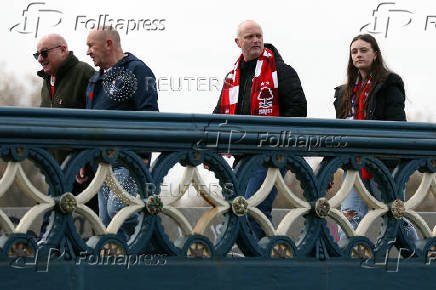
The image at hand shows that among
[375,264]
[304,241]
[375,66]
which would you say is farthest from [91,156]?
[375,66]

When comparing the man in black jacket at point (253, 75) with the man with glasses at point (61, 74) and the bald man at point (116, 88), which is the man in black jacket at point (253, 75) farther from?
the man with glasses at point (61, 74)

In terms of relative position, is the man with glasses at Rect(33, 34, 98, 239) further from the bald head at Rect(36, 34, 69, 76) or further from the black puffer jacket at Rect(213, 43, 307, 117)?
the black puffer jacket at Rect(213, 43, 307, 117)

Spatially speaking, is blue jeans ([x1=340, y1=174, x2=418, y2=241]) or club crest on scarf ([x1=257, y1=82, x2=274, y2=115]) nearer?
blue jeans ([x1=340, y1=174, x2=418, y2=241])

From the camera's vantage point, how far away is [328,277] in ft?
21.2

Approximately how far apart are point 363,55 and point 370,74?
0.15 metres

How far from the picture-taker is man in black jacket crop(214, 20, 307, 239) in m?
7.62

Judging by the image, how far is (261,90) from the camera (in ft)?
25.1

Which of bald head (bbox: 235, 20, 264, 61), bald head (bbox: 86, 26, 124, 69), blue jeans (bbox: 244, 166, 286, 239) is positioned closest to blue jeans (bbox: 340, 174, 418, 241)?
blue jeans (bbox: 244, 166, 286, 239)

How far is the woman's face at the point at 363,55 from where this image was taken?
771 cm

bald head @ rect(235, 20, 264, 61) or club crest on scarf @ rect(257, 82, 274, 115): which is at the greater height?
bald head @ rect(235, 20, 264, 61)

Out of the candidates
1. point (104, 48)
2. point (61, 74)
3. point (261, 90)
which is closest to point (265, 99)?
point (261, 90)

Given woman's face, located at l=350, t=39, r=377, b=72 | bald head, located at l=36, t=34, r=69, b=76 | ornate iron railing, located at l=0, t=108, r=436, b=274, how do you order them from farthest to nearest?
1. bald head, located at l=36, t=34, r=69, b=76
2. woman's face, located at l=350, t=39, r=377, b=72
3. ornate iron railing, located at l=0, t=108, r=436, b=274
